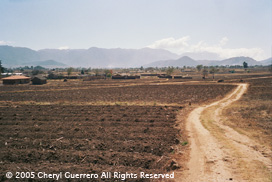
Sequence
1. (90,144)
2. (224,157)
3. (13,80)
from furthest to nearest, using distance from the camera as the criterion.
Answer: (13,80)
(90,144)
(224,157)

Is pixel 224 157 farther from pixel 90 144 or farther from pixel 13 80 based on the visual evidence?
pixel 13 80

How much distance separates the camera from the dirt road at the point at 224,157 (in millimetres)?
8875

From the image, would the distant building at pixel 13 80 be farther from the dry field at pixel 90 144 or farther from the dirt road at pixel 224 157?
the dirt road at pixel 224 157

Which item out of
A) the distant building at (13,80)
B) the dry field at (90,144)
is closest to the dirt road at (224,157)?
the dry field at (90,144)

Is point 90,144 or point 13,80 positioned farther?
point 13,80

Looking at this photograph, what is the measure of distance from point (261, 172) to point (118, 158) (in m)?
7.69

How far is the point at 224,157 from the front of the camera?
1081 centimetres

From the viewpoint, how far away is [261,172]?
29.8ft

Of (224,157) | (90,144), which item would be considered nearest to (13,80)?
(90,144)

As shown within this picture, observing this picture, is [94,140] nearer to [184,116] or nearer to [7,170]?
[7,170]

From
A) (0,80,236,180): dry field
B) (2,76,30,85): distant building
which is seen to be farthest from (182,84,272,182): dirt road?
(2,76,30,85): distant building

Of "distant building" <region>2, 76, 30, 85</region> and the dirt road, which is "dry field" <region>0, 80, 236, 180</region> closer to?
the dirt road

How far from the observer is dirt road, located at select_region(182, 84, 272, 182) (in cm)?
888

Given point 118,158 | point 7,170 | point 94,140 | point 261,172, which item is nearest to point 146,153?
point 118,158
